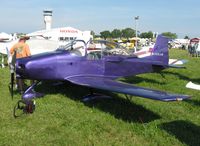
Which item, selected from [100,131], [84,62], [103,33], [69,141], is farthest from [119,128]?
[103,33]

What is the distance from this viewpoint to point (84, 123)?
5895mm

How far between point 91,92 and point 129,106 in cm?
129

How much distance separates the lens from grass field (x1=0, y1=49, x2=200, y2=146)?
16.6ft

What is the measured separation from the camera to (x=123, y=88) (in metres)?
6.46

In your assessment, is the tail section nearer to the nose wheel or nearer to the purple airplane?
the purple airplane

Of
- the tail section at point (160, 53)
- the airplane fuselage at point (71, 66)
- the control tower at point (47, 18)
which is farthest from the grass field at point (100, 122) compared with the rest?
the control tower at point (47, 18)

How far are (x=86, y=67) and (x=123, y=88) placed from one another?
1857 mm

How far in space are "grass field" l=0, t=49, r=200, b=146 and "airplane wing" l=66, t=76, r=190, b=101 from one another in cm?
52

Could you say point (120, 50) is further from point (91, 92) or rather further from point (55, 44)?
point (55, 44)

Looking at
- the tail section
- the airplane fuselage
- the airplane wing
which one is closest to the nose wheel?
the airplane fuselage

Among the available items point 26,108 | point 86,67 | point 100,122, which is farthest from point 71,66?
point 100,122

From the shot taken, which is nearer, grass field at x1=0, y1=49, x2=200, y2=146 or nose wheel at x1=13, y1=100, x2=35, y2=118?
grass field at x1=0, y1=49, x2=200, y2=146

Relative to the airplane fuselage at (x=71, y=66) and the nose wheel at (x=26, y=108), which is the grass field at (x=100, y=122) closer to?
the nose wheel at (x=26, y=108)

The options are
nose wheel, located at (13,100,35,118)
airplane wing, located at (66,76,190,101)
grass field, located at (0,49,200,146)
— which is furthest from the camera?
nose wheel, located at (13,100,35,118)
